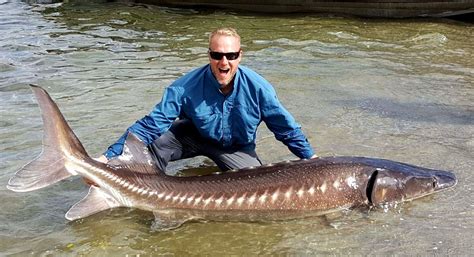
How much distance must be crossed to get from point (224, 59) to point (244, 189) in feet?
2.78

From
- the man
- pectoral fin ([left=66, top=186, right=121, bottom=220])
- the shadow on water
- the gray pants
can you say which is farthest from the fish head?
the shadow on water

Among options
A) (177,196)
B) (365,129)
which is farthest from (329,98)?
(177,196)

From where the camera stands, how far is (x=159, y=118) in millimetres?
4207

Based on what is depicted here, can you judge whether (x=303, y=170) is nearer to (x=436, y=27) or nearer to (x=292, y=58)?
(x=292, y=58)

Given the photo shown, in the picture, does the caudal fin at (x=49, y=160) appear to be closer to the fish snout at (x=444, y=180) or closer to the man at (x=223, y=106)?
the man at (x=223, y=106)

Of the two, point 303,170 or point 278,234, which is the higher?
point 303,170

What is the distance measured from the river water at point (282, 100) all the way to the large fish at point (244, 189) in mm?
100

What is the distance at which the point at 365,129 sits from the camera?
19.8 ft

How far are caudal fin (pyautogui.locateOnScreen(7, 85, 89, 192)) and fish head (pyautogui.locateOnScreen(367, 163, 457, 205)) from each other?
78.2 inches

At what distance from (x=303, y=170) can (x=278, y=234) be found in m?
0.47

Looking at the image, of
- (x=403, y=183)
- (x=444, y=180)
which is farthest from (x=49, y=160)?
(x=444, y=180)

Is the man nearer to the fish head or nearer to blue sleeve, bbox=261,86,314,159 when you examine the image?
blue sleeve, bbox=261,86,314,159

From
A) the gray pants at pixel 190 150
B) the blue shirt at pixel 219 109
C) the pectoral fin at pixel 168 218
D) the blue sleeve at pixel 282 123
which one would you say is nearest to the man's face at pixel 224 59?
the blue shirt at pixel 219 109

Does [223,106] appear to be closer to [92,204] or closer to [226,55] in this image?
Result: [226,55]
